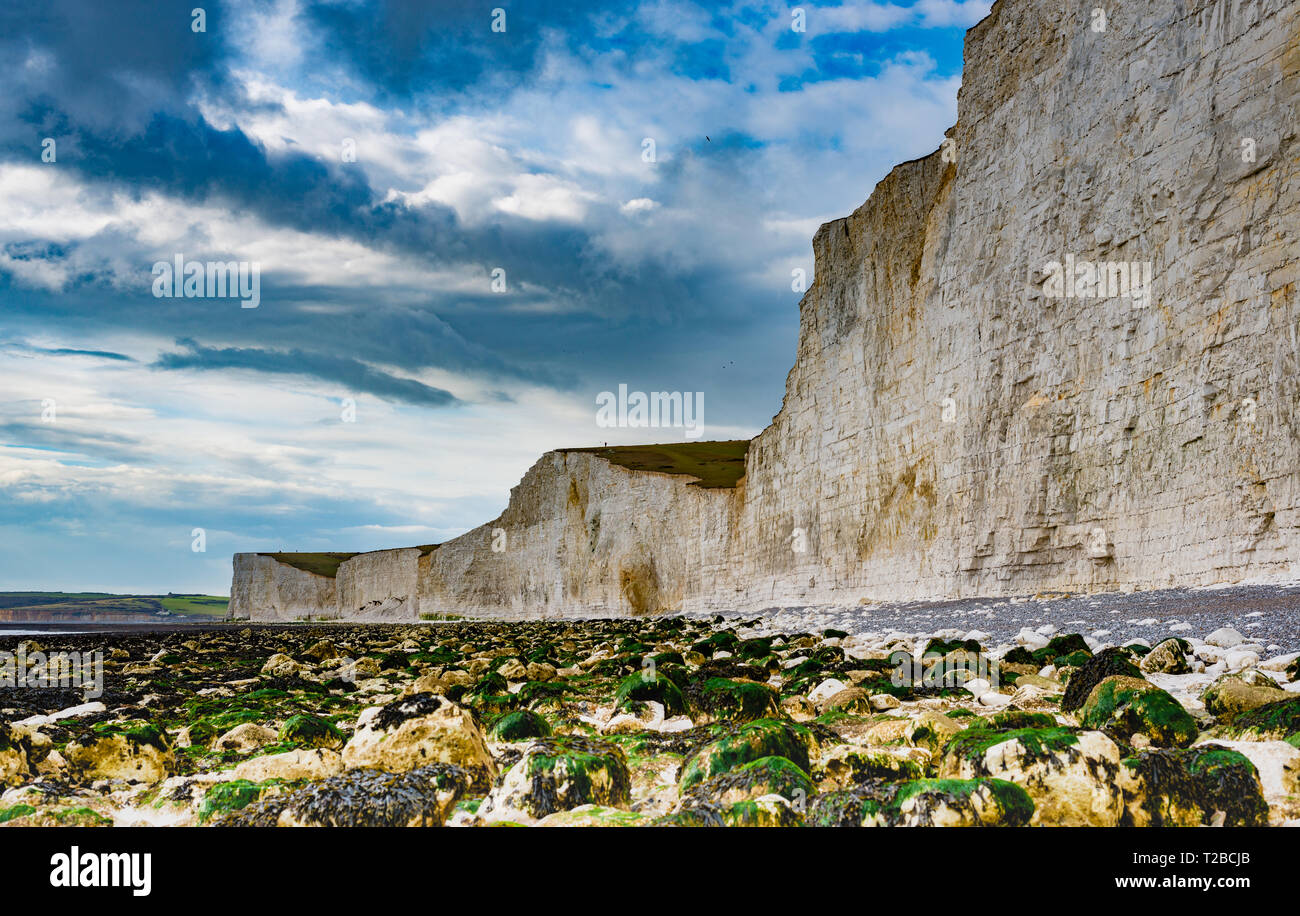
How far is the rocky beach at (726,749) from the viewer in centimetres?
296

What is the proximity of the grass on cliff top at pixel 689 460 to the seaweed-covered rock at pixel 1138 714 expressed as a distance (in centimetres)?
3132

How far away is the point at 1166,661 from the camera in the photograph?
5.93 metres

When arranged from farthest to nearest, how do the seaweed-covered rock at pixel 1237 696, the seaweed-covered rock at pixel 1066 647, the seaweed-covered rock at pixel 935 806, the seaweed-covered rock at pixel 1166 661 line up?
1. the seaweed-covered rock at pixel 1066 647
2. the seaweed-covered rock at pixel 1166 661
3. the seaweed-covered rock at pixel 1237 696
4. the seaweed-covered rock at pixel 935 806

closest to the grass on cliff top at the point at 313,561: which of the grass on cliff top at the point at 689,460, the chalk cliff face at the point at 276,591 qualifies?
the chalk cliff face at the point at 276,591

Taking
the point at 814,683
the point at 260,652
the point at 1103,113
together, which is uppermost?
the point at 1103,113

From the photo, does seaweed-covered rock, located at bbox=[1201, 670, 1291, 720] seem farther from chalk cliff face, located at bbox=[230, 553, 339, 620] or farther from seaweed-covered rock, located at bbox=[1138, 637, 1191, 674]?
chalk cliff face, located at bbox=[230, 553, 339, 620]

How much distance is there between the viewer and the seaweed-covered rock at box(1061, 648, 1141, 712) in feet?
16.0

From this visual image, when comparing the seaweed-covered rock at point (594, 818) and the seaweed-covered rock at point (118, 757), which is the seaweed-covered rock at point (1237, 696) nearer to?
the seaweed-covered rock at point (594, 818)

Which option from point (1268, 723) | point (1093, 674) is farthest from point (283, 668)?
point (1268, 723)

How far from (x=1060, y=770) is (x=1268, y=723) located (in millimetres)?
1337
